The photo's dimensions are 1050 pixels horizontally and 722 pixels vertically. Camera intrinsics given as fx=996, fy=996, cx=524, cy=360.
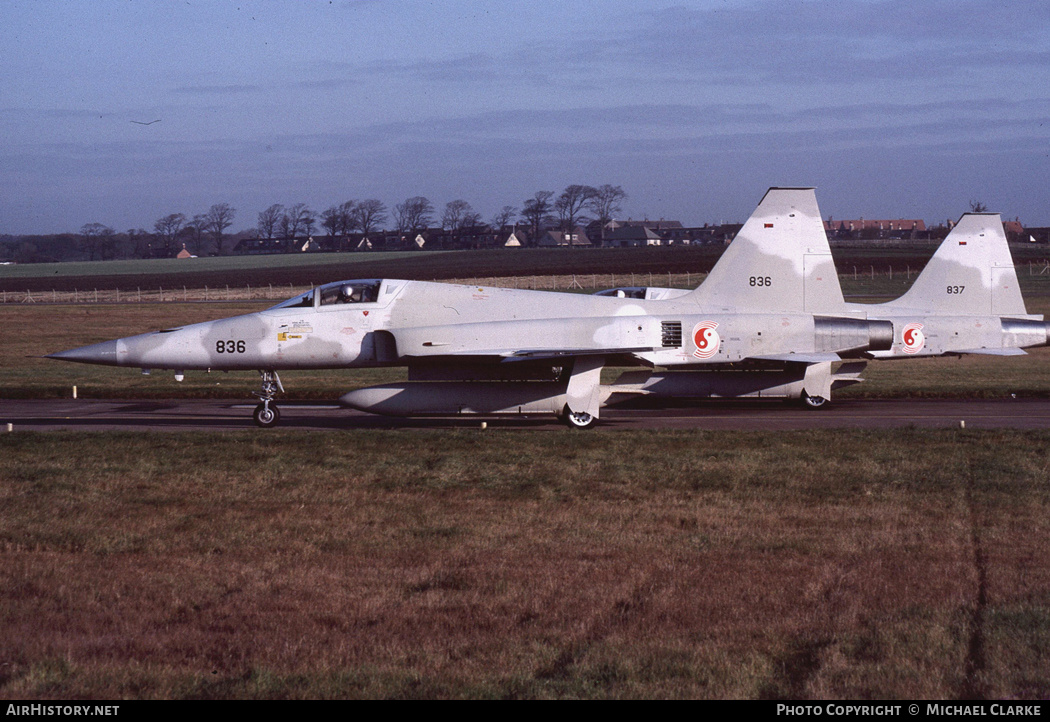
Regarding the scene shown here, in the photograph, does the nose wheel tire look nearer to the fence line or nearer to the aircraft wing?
the aircraft wing

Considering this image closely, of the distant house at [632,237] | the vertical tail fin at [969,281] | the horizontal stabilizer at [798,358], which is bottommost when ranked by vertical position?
the horizontal stabilizer at [798,358]

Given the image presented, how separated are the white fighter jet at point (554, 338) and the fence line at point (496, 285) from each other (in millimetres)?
47297

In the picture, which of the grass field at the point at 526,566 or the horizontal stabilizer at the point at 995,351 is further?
the horizontal stabilizer at the point at 995,351

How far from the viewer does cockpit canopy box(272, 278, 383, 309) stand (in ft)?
64.0

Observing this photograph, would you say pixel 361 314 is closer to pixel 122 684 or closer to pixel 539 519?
pixel 539 519

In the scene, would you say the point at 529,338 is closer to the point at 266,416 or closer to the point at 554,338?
the point at 554,338

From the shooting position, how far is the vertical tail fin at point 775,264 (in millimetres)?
20703

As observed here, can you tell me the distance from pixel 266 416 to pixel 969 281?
1698 cm

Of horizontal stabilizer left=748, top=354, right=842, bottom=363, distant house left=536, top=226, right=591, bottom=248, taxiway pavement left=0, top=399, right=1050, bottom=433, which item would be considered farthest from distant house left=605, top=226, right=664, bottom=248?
horizontal stabilizer left=748, top=354, right=842, bottom=363

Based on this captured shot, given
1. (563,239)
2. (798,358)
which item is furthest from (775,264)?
(563,239)

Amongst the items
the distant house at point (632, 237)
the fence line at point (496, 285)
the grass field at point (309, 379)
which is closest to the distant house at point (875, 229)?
the distant house at point (632, 237)

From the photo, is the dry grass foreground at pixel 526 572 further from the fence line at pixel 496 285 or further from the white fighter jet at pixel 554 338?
the fence line at pixel 496 285

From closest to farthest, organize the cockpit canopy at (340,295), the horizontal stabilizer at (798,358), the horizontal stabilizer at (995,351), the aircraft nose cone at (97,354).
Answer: the aircraft nose cone at (97,354), the cockpit canopy at (340,295), the horizontal stabilizer at (798,358), the horizontal stabilizer at (995,351)

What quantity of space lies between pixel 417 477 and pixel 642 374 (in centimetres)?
900
